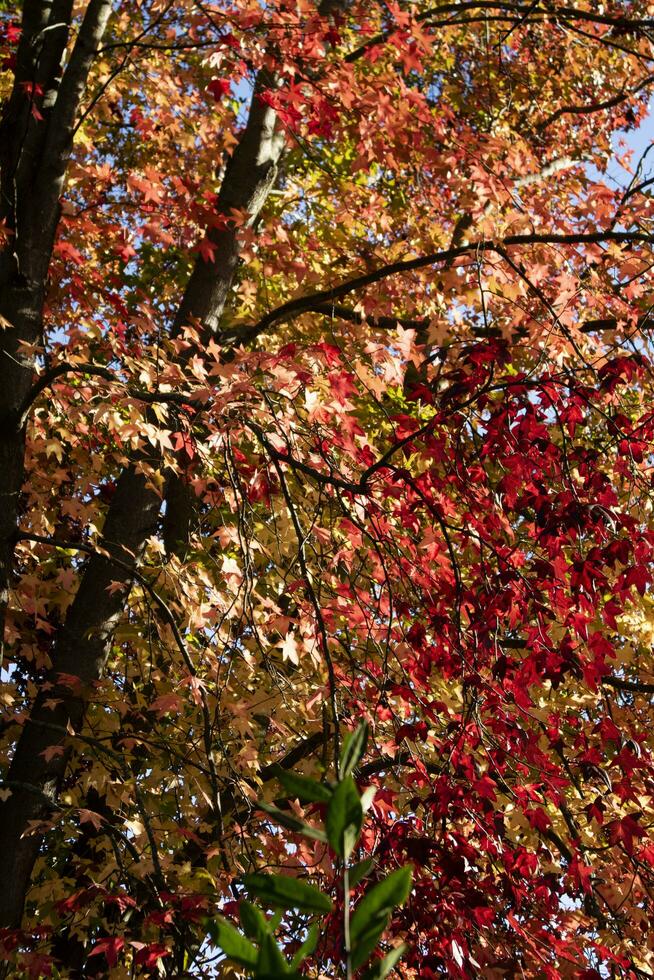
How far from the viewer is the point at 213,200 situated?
5.87 m

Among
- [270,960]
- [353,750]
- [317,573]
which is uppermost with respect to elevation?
[317,573]

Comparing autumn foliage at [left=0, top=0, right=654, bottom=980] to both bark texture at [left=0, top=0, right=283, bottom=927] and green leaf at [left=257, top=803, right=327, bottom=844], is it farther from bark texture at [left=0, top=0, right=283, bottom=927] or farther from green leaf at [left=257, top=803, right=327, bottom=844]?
green leaf at [left=257, top=803, right=327, bottom=844]

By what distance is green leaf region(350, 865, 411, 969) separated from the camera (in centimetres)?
57

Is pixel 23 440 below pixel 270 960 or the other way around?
the other way around

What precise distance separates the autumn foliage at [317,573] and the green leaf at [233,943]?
2.46m

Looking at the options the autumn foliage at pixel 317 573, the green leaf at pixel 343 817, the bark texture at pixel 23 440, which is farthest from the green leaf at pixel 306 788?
the bark texture at pixel 23 440

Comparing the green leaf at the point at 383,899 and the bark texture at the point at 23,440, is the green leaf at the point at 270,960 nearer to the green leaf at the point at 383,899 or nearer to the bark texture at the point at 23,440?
the green leaf at the point at 383,899

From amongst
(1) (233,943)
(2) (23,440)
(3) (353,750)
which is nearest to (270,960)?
(1) (233,943)

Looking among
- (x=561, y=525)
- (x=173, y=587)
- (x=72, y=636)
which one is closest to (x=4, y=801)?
(x=72, y=636)

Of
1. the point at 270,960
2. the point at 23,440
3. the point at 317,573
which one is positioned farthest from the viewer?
the point at 317,573

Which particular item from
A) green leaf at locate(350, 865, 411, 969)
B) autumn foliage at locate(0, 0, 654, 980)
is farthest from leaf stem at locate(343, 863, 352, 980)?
autumn foliage at locate(0, 0, 654, 980)

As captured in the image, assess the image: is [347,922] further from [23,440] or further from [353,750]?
[23,440]

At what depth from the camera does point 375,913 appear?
59 centimetres

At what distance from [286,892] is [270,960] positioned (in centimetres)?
6
